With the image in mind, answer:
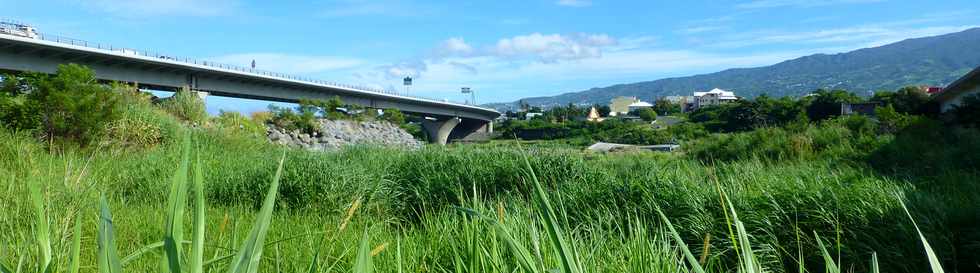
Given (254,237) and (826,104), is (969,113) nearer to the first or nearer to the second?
(254,237)

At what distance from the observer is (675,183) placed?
6.11m

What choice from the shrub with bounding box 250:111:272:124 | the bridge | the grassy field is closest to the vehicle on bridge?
the bridge

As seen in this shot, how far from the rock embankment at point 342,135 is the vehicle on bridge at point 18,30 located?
945cm

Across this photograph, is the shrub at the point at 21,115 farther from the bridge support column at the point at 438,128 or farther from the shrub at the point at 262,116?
the bridge support column at the point at 438,128

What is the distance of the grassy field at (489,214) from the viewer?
298cm

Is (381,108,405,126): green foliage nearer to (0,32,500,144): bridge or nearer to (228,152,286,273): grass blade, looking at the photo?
(0,32,500,144): bridge

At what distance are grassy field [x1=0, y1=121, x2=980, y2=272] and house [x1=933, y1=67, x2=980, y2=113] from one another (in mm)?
12583

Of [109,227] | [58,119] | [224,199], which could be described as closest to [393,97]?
[58,119]

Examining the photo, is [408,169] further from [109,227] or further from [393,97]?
[393,97]

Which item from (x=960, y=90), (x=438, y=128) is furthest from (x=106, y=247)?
(x=438, y=128)

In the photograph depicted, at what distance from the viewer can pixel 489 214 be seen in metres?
3.78

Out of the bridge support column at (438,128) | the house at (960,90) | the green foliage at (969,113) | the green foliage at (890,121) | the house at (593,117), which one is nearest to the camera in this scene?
the green foliage at (969,113)

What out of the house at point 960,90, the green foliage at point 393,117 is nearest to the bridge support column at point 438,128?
the green foliage at point 393,117

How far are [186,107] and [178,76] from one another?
12.8 meters
